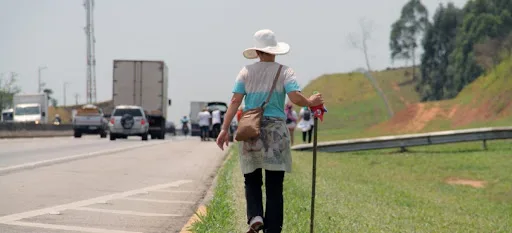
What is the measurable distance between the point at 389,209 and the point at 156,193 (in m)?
3.59

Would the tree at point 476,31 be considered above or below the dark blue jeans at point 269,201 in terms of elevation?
above

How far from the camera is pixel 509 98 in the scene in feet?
194

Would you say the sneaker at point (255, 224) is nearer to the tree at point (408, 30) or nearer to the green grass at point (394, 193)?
the green grass at point (394, 193)

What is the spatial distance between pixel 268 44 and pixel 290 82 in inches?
15.5

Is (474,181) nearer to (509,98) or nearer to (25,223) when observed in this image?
(25,223)

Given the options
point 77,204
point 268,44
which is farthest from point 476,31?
point 268,44

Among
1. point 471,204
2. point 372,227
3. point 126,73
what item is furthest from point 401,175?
point 126,73

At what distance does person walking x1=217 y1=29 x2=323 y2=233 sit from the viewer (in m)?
7.87

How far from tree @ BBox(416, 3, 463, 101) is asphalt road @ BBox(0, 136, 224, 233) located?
98.7 metres

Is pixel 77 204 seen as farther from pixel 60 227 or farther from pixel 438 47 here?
pixel 438 47

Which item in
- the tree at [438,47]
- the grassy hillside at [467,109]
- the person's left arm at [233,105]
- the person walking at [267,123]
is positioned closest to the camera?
the person walking at [267,123]

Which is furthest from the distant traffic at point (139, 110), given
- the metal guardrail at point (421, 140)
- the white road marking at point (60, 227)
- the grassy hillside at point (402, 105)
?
the white road marking at point (60, 227)

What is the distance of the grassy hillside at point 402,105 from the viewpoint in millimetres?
62150

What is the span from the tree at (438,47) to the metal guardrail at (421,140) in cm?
8470
